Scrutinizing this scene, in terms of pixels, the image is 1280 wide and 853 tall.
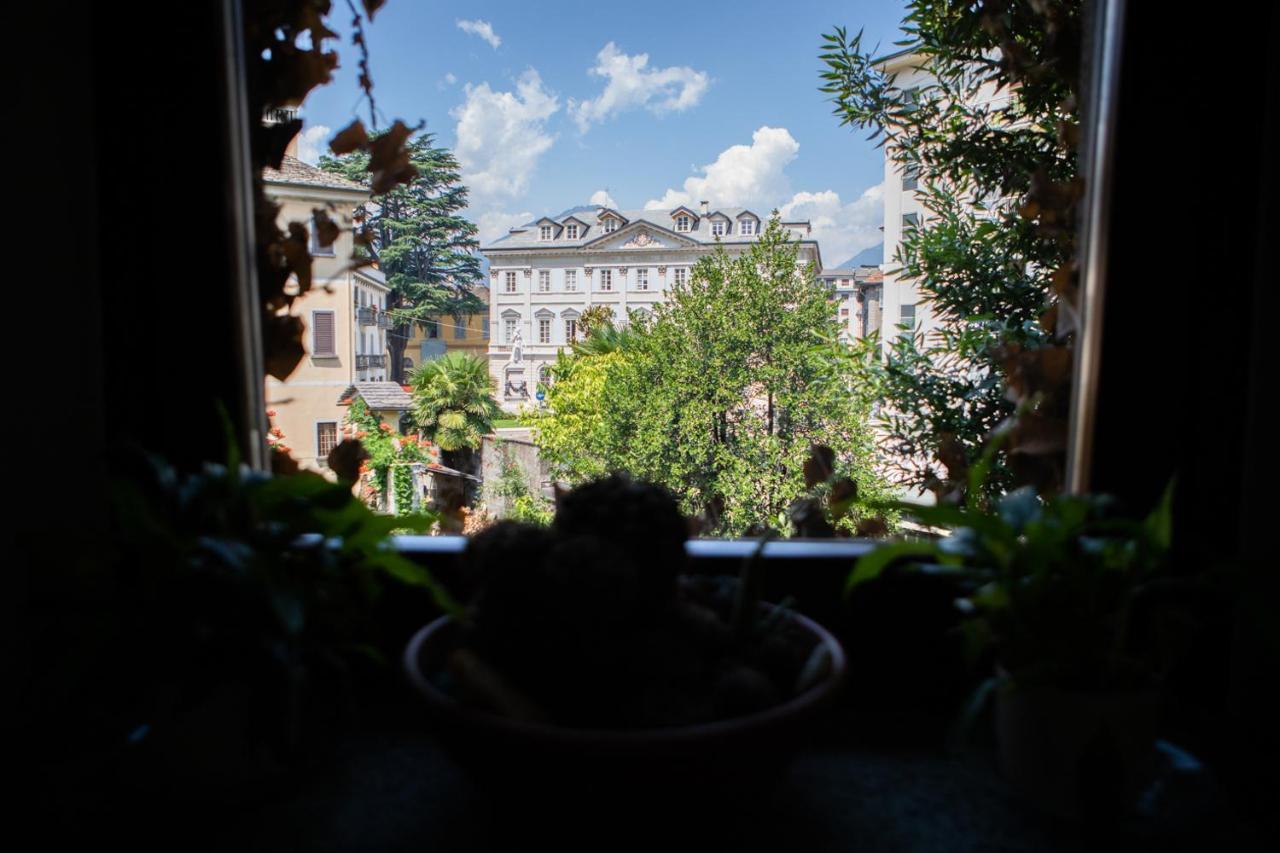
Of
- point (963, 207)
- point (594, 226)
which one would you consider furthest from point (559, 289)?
point (963, 207)

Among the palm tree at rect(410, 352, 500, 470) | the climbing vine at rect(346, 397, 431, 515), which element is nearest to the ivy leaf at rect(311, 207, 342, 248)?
the climbing vine at rect(346, 397, 431, 515)

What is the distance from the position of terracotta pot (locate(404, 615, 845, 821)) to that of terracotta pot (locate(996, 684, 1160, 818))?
0.36 feet

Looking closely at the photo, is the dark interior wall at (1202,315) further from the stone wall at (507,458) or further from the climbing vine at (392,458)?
the stone wall at (507,458)

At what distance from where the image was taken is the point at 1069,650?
37 centimetres

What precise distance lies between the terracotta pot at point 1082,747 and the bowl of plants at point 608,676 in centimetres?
9

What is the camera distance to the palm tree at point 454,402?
1073cm

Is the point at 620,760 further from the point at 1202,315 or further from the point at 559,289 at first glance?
the point at 559,289

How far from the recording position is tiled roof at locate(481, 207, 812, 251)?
33.7 feet

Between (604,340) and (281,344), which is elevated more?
(604,340)

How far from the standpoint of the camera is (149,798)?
37 cm

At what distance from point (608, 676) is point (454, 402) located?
1082 cm

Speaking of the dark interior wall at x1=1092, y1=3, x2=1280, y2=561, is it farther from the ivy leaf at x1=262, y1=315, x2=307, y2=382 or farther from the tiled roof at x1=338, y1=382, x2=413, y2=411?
the tiled roof at x1=338, y1=382, x2=413, y2=411

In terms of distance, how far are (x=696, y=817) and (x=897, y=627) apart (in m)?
0.23

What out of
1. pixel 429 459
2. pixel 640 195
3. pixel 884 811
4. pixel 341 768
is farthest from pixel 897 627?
pixel 640 195
